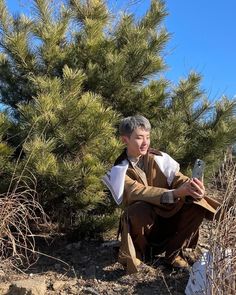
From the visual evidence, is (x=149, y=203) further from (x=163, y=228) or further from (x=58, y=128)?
(x=58, y=128)

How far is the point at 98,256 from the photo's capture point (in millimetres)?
3908

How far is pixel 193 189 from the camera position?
10.2ft

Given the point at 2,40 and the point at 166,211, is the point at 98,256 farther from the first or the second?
the point at 2,40

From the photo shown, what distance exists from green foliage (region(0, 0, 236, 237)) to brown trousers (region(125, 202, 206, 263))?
0.55m

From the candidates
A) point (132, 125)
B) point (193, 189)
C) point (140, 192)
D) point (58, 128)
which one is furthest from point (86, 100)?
point (193, 189)

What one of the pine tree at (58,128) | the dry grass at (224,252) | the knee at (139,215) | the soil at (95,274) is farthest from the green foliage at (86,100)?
the dry grass at (224,252)

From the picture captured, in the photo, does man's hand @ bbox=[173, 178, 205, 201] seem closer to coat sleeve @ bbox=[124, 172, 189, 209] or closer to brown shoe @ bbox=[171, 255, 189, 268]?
coat sleeve @ bbox=[124, 172, 189, 209]

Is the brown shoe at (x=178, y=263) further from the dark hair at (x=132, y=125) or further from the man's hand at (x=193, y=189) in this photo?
the dark hair at (x=132, y=125)

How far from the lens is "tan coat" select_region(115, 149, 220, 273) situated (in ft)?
10.8

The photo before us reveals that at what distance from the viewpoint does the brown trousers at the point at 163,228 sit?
335 cm

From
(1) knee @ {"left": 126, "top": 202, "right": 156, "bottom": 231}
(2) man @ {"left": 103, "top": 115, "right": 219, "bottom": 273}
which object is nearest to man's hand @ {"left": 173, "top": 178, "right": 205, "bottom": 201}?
(2) man @ {"left": 103, "top": 115, "right": 219, "bottom": 273}

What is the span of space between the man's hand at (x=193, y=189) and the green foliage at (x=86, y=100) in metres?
0.83

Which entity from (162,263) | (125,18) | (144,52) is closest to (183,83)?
(144,52)

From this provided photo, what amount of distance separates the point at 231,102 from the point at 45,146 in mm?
1659
